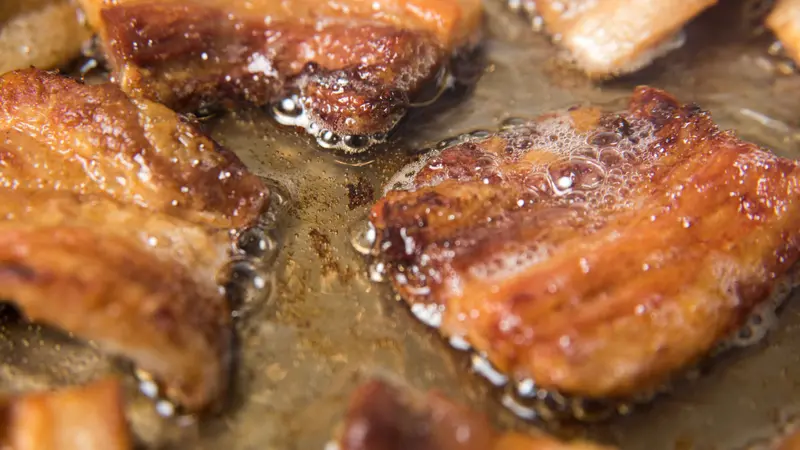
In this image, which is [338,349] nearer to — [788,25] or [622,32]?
[622,32]

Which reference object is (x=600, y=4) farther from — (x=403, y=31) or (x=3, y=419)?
(x=3, y=419)

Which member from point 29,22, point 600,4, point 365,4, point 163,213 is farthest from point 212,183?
point 600,4

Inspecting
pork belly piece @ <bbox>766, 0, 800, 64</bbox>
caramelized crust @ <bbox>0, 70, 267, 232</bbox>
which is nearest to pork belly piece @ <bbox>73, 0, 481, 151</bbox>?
caramelized crust @ <bbox>0, 70, 267, 232</bbox>

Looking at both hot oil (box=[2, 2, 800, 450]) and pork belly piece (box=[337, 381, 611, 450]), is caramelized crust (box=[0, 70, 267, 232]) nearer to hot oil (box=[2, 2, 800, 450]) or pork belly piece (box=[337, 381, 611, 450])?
hot oil (box=[2, 2, 800, 450])

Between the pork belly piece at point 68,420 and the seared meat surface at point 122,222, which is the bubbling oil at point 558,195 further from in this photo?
the pork belly piece at point 68,420

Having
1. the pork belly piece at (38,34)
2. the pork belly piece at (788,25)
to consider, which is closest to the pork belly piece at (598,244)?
the pork belly piece at (788,25)

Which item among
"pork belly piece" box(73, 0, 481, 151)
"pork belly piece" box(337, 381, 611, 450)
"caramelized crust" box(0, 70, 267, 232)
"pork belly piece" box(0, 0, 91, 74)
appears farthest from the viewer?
"pork belly piece" box(0, 0, 91, 74)
